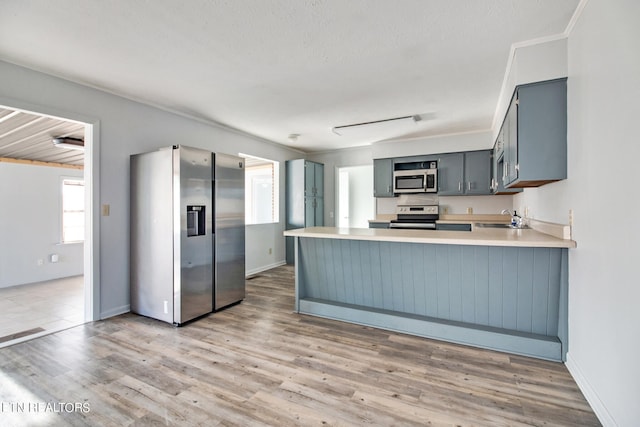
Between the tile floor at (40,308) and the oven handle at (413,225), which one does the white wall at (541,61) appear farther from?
the tile floor at (40,308)

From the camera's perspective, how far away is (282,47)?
2373 millimetres

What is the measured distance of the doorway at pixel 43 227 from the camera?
307 centimetres

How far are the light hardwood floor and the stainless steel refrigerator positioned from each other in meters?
0.40

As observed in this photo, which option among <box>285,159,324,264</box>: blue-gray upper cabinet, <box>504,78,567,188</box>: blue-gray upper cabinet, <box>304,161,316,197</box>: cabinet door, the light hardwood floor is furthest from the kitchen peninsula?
<box>304,161,316,197</box>: cabinet door

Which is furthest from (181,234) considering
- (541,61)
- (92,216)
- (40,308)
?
(541,61)

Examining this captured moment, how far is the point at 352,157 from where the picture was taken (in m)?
6.39

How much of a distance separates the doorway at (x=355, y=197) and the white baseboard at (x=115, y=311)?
14.3 feet

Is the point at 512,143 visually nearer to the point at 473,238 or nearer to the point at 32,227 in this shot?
the point at 473,238

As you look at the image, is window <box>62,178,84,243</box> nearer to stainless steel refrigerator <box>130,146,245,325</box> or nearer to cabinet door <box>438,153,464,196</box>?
stainless steel refrigerator <box>130,146,245,325</box>

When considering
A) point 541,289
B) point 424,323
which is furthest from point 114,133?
point 541,289

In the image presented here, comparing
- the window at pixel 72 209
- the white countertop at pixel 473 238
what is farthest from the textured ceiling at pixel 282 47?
the window at pixel 72 209

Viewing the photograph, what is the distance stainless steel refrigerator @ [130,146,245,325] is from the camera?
3.04 metres

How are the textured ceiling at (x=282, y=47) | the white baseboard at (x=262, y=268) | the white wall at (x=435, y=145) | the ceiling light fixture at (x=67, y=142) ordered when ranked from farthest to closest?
the white baseboard at (x=262, y=268) → the white wall at (x=435, y=145) → the ceiling light fixture at (x=67, y=142) → the textured ceiling at (x=282, y=47)

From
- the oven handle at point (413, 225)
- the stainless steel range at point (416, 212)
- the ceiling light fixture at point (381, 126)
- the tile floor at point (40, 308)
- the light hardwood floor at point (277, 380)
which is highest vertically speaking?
the ceiling light fixture at point (381, 126)
